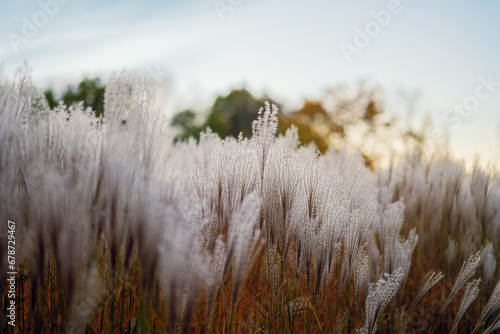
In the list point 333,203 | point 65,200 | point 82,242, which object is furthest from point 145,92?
point 333,203

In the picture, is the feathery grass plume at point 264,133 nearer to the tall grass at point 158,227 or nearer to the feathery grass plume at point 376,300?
the tall grass at point 158,227

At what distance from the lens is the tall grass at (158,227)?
103 cm

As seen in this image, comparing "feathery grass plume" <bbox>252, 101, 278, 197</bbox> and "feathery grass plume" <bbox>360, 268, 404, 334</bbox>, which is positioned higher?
"feathery grass plume" <bbox>252, 101, 278, 197</bbox>

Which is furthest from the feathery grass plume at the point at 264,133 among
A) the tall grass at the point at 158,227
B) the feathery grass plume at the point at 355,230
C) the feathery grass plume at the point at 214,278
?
the feathery grass plume at the point at 214,278

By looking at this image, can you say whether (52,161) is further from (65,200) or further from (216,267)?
(216,267)

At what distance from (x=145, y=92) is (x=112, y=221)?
0.60 m

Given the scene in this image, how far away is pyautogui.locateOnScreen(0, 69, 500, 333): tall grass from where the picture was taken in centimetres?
103

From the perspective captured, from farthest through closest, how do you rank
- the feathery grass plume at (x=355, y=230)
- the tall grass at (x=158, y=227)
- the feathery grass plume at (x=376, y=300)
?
the feathery grass plume at (x=355, y=230) → the feathery grass plume at (x=376, y=300) → the tall grass at (x=158, y=227)

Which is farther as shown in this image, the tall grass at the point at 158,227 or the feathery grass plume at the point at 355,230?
the feathery grass plume at the point at 355,230

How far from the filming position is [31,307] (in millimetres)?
1050

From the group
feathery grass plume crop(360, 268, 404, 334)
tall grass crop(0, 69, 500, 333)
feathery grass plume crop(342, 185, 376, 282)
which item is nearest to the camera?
tall grass crop(0, 69, 500, 333)

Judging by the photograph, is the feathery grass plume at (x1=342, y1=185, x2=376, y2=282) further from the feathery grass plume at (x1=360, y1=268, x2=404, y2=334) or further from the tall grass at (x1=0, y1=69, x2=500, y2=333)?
the feathery grass plume at (x1=360, y1=268, x2=404, y2=334)

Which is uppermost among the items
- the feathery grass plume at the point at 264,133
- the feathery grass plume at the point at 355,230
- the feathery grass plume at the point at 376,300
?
the feathery grass plume at the point at 264,133

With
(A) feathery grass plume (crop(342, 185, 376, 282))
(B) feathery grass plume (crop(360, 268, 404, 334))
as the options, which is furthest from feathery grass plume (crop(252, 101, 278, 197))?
(B) feathery grass plume (crop(360, 268, 404, 334))
